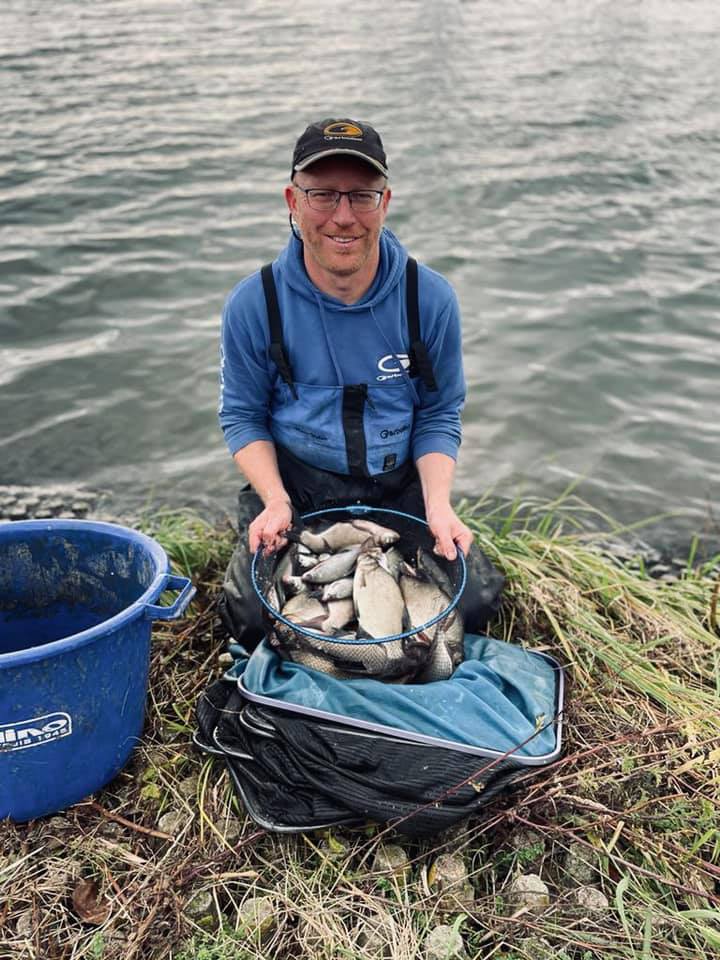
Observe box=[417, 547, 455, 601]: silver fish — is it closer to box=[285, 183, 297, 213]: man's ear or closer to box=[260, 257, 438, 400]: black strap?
box=[260, 257, 438, 400]: black strap

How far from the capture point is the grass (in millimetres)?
2387

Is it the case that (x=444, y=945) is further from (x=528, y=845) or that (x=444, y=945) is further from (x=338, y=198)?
(x=338, y=198)

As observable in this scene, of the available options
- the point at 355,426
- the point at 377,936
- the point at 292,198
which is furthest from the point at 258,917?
the point at 292,198

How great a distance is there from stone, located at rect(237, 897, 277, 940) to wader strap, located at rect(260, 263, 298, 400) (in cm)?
174

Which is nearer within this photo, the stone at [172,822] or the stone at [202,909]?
the stone at [202,909]

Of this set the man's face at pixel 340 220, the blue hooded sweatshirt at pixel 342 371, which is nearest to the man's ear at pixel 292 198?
the man's face at pixel 340 220

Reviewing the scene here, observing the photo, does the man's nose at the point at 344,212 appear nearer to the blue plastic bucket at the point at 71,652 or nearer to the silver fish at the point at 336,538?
the silver fish at the point at 336,538

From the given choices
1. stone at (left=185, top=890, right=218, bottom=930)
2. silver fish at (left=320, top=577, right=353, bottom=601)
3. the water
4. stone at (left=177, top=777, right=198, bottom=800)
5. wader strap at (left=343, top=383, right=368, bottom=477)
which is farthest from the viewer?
the water

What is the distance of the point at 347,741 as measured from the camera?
8.79 feet

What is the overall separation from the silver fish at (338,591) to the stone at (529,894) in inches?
40.9

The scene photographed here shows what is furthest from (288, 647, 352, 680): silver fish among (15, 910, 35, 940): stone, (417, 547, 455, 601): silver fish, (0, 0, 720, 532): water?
(0, 0, 720, 532): water

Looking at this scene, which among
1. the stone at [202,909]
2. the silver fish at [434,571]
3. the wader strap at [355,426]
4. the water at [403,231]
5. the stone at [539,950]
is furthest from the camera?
the water at [403,231]

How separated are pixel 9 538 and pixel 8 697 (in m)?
0.71

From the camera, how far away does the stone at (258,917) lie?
7.92 feet
